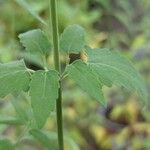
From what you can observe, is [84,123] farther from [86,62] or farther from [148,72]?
[86,62]

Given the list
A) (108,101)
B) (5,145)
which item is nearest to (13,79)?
(5,145)

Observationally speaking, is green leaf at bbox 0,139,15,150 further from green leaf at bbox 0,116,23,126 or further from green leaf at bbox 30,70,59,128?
green leaf at bbox 30,70,59,128

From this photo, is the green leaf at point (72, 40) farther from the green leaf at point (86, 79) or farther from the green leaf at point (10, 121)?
the green leaf at point (10, 121)

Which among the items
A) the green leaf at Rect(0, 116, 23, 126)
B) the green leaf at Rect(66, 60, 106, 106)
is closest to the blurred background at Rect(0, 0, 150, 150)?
the green leaf at Rect(0, 116, 23, 126)

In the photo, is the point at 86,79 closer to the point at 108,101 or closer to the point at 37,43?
the point at 37,43

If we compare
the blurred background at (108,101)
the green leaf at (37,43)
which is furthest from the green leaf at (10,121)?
the blurred background at (108,101)
